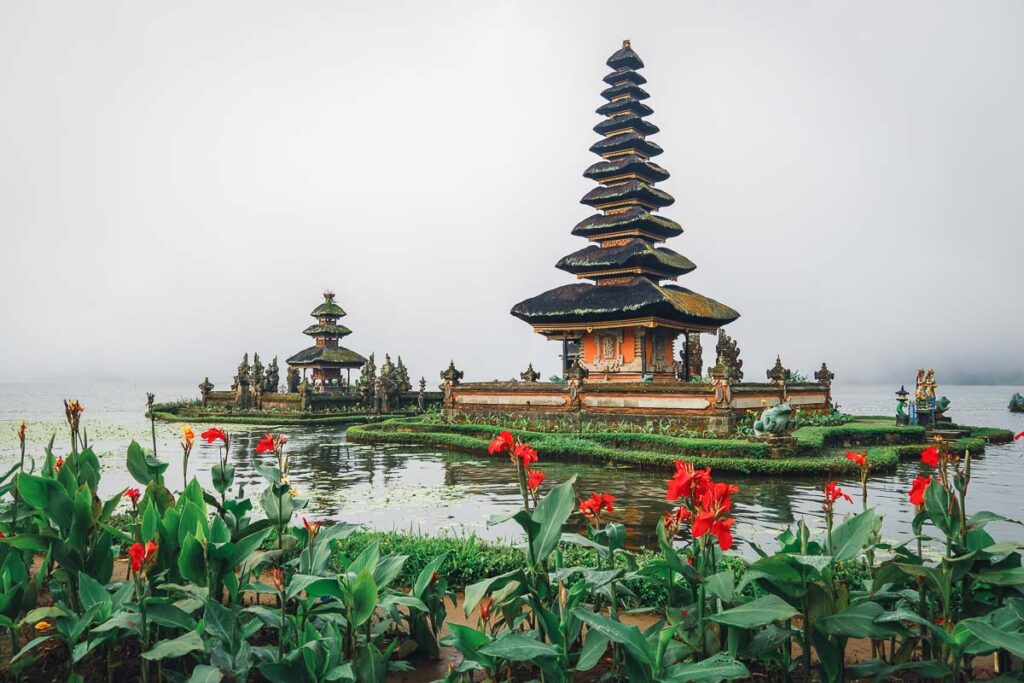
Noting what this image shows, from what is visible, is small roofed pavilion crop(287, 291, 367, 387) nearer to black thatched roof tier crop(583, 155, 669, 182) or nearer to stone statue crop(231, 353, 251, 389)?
stone statue crop(231, 353, 251, 389)

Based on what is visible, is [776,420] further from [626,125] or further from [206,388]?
[206,388]

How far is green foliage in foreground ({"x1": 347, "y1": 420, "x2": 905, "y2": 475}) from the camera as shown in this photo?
13.7m

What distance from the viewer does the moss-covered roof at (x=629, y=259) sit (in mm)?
27016

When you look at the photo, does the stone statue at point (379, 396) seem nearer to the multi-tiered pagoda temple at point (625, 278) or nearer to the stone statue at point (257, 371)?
the stone statue at point (257, 371)

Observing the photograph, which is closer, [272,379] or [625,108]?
[625,108]

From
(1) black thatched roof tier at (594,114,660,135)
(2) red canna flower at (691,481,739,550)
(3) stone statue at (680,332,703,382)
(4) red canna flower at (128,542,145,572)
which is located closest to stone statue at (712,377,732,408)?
(3) stone statue at (680,332,703,382)

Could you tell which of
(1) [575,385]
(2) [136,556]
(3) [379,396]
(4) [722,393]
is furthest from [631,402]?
(3) [379,396]

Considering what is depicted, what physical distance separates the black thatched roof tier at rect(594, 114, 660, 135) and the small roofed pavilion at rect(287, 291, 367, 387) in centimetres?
2267

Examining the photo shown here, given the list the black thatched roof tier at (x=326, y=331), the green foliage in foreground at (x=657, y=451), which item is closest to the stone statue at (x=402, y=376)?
the black thatched roof tier at (x=326, y=331)

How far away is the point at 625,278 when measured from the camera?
1086 inches

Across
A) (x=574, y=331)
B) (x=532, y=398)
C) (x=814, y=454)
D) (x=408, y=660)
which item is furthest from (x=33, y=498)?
(x=574, y=331)

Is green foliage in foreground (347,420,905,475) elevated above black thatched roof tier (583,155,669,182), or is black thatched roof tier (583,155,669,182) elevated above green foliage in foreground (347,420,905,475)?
black thatched roof tier (583,155,669,182)

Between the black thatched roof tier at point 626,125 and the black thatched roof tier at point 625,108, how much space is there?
428mm

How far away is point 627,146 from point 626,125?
3.79 ft
